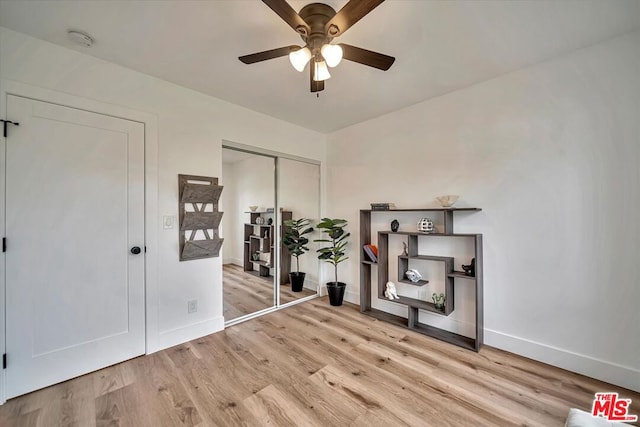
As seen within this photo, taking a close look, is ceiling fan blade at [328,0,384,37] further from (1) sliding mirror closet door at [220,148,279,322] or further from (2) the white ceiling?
(1) sliding mirror closet door at [220,148,279,322]

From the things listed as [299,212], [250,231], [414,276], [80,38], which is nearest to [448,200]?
[414,276]

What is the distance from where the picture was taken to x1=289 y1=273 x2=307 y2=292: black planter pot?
3809 mm

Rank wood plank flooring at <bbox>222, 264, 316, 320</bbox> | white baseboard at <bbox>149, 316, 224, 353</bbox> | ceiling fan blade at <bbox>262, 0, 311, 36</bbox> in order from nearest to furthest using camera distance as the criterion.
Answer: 1. ceiling fan blade at <bbox>262, 0, 311, 36</bbox>
2. white baseboard at <bbox>149, 316, 224, 353</bbox>
3. wood plank flooring at <bbox>222, 264, 316, 320</bbox>

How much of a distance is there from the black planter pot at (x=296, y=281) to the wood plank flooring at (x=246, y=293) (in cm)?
6

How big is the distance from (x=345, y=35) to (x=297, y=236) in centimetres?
261

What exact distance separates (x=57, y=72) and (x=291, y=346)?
303 cm

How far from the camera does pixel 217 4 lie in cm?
154

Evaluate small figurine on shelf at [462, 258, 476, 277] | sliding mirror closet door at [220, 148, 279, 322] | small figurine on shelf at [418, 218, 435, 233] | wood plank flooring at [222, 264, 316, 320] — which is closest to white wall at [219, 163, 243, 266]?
sliding mirror closet door at [220, 148, 279, 322]

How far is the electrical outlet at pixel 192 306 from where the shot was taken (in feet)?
8.36

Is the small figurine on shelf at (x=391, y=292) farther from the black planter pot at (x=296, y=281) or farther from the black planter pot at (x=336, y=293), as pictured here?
the black planter pot at (x=296, y=281)

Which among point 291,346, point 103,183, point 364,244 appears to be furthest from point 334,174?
point 103,183

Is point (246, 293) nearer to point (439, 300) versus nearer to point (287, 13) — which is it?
point (439, 300)

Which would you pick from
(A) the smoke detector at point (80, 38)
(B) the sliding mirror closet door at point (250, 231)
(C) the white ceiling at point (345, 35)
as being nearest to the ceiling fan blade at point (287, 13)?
(C) the white ceiling at point (345, 35)

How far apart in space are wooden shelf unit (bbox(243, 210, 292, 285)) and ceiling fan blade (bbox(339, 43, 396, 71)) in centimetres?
230
